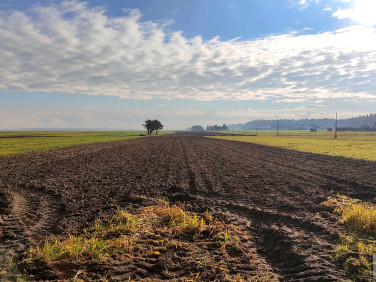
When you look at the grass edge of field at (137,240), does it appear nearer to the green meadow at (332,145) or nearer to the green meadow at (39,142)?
the green meadow at (332,145)

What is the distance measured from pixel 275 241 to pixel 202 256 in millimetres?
2068

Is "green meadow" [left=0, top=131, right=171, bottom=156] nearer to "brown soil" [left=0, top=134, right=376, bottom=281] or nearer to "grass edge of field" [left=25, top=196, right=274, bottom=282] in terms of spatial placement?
"brown soil" [left=0, top=134, right=376, bottom=281]

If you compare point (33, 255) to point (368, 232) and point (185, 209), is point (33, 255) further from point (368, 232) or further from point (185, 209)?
point (368, 232)

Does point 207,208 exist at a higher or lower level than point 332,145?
higher

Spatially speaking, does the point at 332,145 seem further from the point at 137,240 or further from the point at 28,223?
the point at 28,223

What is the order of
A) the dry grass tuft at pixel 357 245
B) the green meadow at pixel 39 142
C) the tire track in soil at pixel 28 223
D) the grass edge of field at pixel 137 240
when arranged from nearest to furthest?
the dry grass tuft at pixel 357 245, the tire track in soil at pixel 28 223, the grass edge of field at pixel 137 240, the green meadow at pixel 39 142

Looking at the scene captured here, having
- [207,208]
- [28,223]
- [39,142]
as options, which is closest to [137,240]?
[207,208]

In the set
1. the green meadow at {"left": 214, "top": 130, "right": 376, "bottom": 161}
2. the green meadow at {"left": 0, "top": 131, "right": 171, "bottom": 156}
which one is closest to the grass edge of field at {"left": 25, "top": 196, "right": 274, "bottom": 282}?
the green meadow at {"left": 214, "top": 130, "right": 376, "bottom": 161}

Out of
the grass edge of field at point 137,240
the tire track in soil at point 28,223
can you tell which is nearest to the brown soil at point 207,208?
the tire track in soil at point 28,223

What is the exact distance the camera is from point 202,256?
536cm

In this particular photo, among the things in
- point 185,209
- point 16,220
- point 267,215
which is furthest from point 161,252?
point 16,220

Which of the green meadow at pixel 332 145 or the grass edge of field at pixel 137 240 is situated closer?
the grass edge of field at pixel 137 240

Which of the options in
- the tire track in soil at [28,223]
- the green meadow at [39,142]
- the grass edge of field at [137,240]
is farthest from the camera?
the green meadow at [39,142]

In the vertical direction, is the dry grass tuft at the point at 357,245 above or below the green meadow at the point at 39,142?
below
